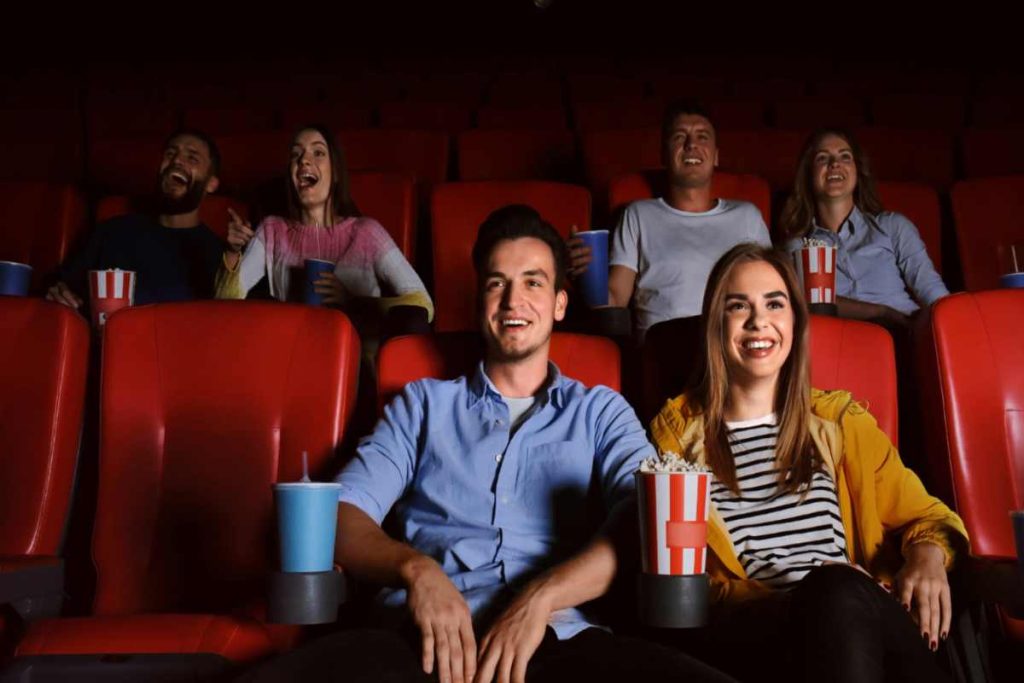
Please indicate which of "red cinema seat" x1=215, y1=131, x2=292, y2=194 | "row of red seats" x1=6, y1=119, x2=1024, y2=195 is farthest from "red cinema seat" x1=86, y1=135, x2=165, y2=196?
"red cinema seat" x1=215, y1=131, x2=292, y2=194

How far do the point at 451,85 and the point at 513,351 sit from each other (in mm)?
2707

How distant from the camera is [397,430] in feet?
4.01

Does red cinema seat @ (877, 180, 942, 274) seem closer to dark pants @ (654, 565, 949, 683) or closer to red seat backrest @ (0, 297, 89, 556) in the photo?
dark pants @ (654, 565, 949, 683)

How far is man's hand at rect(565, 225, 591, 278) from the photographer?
152cm

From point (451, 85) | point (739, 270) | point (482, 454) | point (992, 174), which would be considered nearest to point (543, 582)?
point (482, 454)

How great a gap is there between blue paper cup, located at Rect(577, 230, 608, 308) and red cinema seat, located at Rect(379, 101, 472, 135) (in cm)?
180

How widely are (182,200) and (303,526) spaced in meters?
1.47

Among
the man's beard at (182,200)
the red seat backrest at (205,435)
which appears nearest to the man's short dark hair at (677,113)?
the man's beard at (182,200)

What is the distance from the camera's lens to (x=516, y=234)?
1.29m

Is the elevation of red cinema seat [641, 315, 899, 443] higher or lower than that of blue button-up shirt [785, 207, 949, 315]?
lower

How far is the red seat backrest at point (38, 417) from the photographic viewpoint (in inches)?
47.9

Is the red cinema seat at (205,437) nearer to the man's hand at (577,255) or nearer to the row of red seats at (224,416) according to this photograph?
the row of red seats at (224,416)

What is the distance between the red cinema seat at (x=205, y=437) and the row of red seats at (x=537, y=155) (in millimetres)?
1475

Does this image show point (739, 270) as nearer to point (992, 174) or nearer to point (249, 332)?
point (249, 332)
